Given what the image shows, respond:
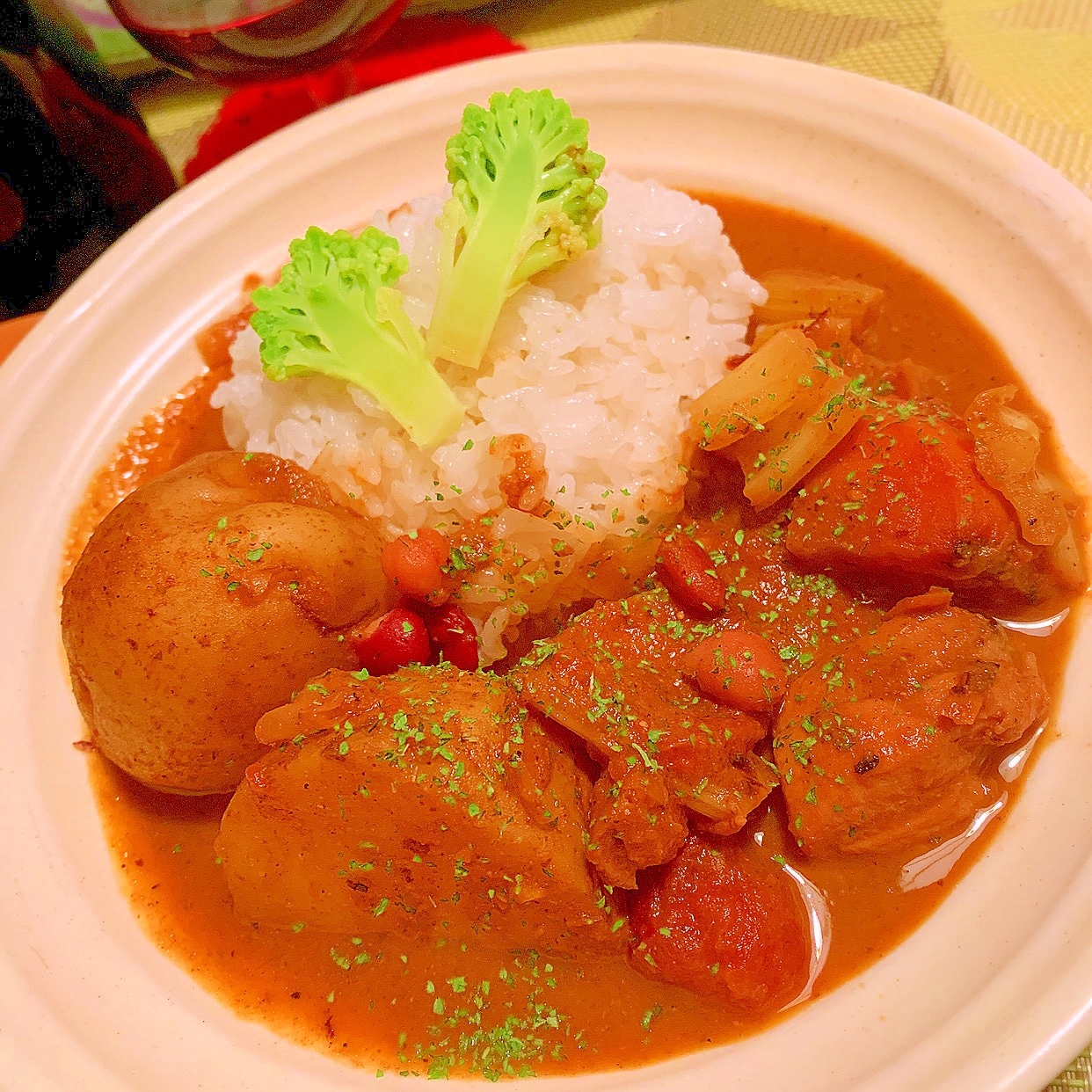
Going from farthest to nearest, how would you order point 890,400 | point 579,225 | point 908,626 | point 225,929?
point 579,225
point 890,400
point 225,929
point 908,626

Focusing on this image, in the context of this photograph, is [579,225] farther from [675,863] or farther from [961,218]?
[675,863]

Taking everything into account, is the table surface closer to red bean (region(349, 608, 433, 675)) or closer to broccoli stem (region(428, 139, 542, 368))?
broccoli stem (region(428, 139, 542, 368))

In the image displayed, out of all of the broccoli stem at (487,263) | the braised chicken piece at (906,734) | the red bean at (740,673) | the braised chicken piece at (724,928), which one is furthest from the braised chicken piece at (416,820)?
the broccoli stem at (487,263)

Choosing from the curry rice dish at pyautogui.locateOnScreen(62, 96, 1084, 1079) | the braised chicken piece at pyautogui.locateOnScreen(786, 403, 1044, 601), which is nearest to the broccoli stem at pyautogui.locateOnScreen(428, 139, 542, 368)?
the curry rice dish at pyautogui.locateOnScreen(62, 96, 1084, 1079)

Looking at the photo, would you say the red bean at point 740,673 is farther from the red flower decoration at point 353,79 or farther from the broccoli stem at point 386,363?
the red flower decoration at point 353,79

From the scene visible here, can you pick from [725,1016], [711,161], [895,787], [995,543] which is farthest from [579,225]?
[725,1016]

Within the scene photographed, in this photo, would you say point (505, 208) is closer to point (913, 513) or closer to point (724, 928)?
point (913, 513)
